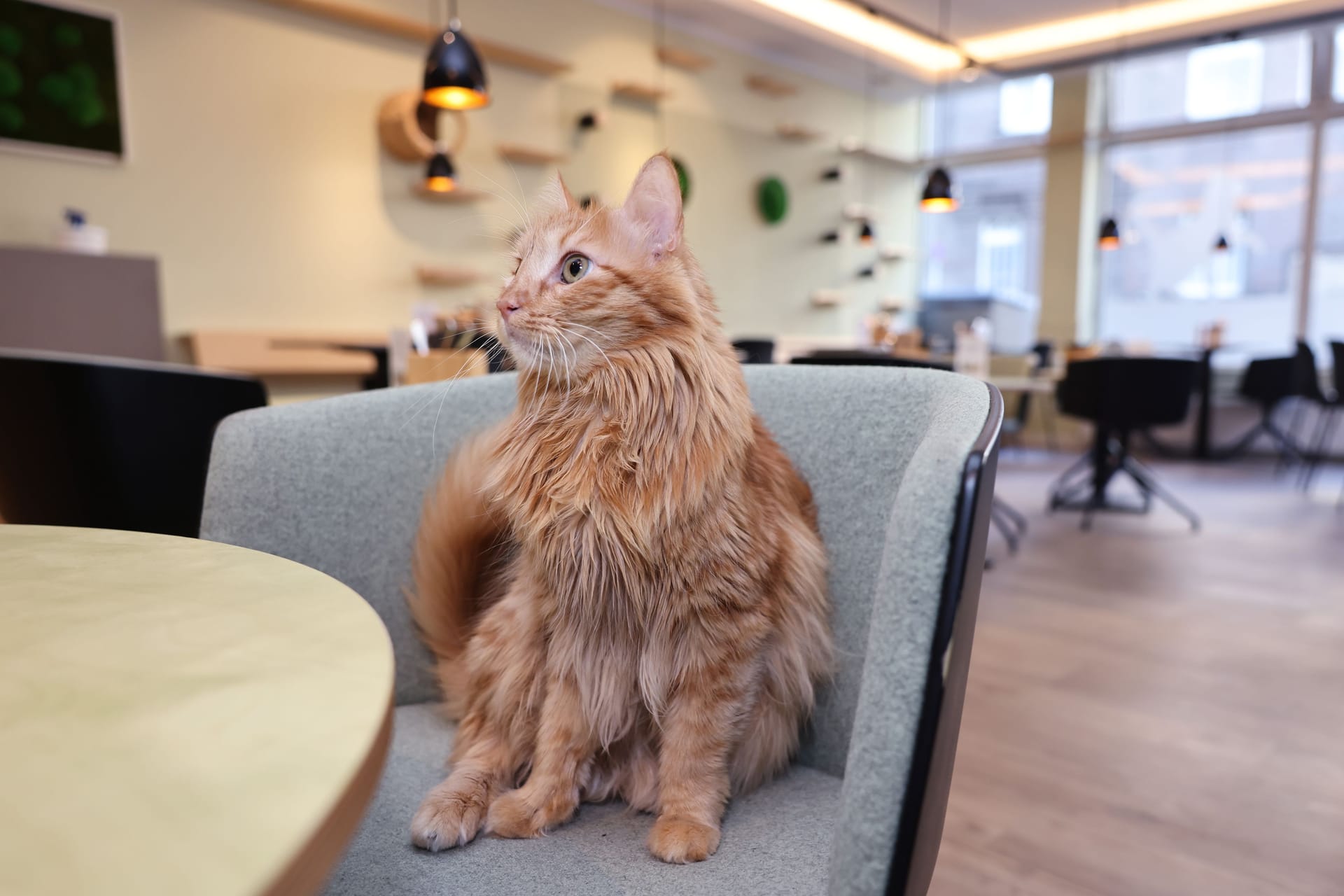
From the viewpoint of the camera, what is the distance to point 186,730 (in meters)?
0.33

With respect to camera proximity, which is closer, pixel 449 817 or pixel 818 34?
pixel 449 817

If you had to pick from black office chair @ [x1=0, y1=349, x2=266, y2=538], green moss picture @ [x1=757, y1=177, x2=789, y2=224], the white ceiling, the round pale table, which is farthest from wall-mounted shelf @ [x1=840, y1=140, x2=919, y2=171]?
the round pale table

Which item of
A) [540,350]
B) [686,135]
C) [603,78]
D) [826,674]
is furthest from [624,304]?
[686,135]

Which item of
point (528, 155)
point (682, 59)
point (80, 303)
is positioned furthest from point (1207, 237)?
point (80, 303)

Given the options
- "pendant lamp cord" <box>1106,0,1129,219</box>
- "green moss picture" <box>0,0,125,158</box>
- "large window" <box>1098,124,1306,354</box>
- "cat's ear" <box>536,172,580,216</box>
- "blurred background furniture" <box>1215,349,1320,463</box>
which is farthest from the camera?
"large window" <box>1098,124,1306,354</box>

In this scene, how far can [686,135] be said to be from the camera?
731 centimetres

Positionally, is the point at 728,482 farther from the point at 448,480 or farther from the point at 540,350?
the point at 448,480

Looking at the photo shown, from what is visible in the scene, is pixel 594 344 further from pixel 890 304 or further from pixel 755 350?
pixel 890 304

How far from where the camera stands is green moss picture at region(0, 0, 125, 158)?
3945 mm

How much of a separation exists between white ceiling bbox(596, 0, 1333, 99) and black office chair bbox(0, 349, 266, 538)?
5973 millimetres

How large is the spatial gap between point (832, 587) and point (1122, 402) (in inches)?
178

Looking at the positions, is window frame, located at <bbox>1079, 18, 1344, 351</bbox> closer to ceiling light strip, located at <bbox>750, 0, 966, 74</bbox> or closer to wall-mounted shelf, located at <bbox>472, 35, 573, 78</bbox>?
ceiling light strip, located at <bbox>750, 0, 966, 74</bbox>

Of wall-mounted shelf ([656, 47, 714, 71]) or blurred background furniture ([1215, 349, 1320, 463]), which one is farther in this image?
wall-mounted shelf ([656, 47, 714, 71])

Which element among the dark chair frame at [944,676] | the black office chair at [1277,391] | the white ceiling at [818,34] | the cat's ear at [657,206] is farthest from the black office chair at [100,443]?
the black office chair at [1277,391]
